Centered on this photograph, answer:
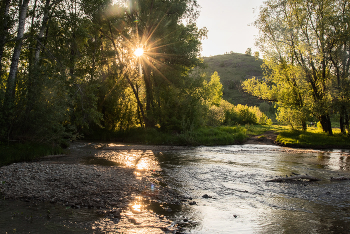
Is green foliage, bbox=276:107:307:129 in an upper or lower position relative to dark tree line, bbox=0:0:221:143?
lower

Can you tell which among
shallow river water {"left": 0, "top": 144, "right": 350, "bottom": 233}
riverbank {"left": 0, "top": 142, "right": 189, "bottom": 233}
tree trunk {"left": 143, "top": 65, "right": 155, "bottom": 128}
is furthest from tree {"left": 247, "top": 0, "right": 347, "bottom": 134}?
riverbank {"left": 0, "top": 142, "right": 189, "bottom": 233}

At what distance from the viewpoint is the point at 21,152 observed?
593 inches

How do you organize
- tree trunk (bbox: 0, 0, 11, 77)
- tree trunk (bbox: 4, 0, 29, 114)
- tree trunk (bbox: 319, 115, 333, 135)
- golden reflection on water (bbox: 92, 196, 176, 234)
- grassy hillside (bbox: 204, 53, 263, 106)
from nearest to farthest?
golden reflection on water (bbox: 92, 196, 176, 234) → tree trunk (bbox: 4, 0, 29, 114) → tree trunk (bbox: 0, 0, 11, 77) → tree trunk (bbox: 319, 115, 333, 135) → grassy hillside (bbox: 204, 53, 263, 106)

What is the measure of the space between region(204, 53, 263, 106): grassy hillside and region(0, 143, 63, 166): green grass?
81.9 meters

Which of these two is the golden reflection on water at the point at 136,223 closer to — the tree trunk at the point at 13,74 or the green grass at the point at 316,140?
the tree trunk at the point at 13,74

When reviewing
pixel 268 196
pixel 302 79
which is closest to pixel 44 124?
pixel 268 196

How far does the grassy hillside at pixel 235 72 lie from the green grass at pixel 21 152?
8192 cm

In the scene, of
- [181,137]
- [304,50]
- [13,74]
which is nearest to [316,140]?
[304,50]

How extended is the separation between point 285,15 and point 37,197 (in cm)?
3221

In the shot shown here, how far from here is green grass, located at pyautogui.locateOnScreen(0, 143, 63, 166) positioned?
1389cm

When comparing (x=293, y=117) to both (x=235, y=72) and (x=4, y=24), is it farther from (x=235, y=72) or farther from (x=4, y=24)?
(x=235, y=72)

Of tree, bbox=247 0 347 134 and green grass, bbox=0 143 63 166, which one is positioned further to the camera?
tree, bbox=247 0 347 134

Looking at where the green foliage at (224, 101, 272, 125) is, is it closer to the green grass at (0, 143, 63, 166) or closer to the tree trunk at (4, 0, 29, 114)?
the green grass at (0, 143, 63, 166)

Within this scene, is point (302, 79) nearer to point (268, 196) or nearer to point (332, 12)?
point (332, 12)
